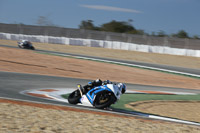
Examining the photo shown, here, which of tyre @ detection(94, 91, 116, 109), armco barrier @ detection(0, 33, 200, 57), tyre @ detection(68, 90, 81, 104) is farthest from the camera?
armco barrier @ detection(0, 33, 200, 57)

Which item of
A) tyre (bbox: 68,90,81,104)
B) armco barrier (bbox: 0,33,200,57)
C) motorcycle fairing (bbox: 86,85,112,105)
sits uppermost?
armco barrier (bbox: 0,33,200,57)

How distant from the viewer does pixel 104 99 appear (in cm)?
818

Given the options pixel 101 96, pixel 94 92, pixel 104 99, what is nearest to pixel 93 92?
pixel 94 92

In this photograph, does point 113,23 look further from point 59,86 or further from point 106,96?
point 106,96

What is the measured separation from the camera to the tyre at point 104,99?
8.11 meters

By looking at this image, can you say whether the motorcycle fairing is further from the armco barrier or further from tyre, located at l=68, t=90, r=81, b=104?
the armco barrier

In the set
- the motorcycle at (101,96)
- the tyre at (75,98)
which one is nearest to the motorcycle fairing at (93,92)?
the motorcycle at (101,96)

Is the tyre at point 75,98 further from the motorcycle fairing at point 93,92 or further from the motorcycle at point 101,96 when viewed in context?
the motorcycle fairing at point 93,92

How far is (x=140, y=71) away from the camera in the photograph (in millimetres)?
21578

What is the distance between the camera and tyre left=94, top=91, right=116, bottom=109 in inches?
319

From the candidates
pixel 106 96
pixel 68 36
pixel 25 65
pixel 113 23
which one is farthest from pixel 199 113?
pixel 113 23

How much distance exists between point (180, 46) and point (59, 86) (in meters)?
26.6

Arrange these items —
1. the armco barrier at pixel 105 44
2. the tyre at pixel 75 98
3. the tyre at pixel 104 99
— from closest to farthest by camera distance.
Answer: the tyre at pixel 104 99 < the tyre at pixel 75 98 < the armco barrier at pixel 105 44

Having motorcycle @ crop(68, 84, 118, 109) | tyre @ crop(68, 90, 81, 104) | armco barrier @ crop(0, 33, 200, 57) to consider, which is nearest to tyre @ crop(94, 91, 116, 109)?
motorcycle @ crop(68, 84, 118, 109)
